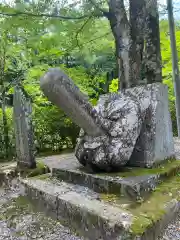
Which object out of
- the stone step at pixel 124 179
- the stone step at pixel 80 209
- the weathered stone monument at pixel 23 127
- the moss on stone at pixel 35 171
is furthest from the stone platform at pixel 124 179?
the weathered stone monument at pixel 23 127

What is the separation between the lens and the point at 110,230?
5.76 ft

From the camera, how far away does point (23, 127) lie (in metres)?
3.64

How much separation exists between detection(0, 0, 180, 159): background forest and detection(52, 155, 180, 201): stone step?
2.35 metres

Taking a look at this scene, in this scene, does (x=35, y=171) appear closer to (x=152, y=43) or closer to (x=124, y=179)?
(x=124, y=179)

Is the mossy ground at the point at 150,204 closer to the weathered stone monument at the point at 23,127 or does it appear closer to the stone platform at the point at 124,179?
the stone platform at the point at 124,179

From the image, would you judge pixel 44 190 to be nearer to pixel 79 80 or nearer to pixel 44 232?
pixel 44 232

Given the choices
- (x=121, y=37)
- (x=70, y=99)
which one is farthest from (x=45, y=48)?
(x=70, y=99)

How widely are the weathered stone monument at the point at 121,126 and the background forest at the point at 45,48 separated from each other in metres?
1.82

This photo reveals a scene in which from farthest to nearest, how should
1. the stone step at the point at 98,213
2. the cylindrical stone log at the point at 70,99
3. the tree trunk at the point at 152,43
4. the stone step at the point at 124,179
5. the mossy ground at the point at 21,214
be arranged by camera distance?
the tree trunk at the point at 152,43, the mossy ground at the point at 21,214, the stone step at the point at 124,179, the cylindrical stone log at the point at 70,99, the stone step at the point at 98,213

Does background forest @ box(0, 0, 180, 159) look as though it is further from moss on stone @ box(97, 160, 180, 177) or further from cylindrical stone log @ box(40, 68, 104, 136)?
moss on stone @ box(97, 160, 180, 177)

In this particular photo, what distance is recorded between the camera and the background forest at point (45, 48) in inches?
144

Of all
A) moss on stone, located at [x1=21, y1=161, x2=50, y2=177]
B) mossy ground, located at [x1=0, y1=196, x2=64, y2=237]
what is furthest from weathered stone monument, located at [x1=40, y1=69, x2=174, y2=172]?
moss on stone, located at [x1=21, y1=161, x2=50, y2=177]

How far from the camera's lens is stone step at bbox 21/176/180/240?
1717 mm

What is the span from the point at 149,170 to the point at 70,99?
1177 mm
